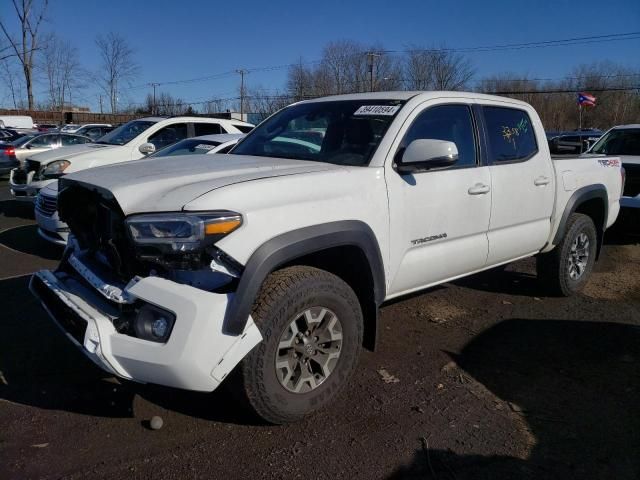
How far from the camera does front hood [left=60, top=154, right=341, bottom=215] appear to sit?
268cm

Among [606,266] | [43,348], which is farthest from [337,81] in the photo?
[43,348]

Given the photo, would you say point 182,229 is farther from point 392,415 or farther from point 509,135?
point 509,135

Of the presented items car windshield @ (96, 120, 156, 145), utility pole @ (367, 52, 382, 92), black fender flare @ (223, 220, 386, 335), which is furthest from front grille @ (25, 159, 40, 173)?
utility pole @ (367, 52, 382, 92)

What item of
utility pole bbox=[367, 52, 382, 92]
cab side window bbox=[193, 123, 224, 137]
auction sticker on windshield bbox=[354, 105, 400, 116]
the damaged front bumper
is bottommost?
the damaged front bumper

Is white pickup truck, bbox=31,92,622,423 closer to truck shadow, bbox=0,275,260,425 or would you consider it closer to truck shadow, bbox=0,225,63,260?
truck shadow, bbox=0,275,260,425

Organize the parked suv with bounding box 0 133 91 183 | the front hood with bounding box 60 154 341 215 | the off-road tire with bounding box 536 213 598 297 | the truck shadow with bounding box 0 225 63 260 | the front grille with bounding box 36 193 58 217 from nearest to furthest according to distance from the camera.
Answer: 1. the front hood with bounding box 60 154 341 215
2. the off-road tire with bounding box 536 213 598 297
3. the front grille with bounding box 36 193 58 217
4. the truck shadow with bounding box 0 225 63 260
5. the parked suv with bounding box 0 133 91 183

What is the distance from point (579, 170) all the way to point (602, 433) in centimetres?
289

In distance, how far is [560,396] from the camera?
347 cm

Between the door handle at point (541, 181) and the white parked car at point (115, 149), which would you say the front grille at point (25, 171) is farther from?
the door handle at point (541, 181)

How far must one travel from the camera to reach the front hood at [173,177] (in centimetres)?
268

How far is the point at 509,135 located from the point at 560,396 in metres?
2.16

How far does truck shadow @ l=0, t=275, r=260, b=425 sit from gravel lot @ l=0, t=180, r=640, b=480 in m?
0.01

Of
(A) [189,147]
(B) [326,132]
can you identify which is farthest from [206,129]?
(B) [326,132]

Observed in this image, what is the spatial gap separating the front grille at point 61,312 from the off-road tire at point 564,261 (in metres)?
4.28
